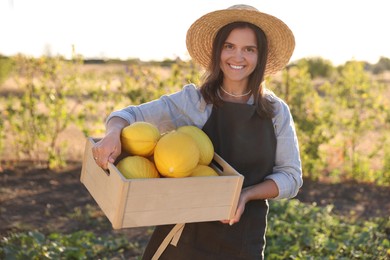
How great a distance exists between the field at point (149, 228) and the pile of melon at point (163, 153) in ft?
6.41

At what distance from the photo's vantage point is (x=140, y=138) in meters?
2.10

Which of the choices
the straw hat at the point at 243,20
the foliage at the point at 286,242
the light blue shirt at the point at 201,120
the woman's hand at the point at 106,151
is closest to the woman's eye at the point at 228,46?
the straw hat at the point at 243,20

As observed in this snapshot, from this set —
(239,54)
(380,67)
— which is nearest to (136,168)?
(239,54)

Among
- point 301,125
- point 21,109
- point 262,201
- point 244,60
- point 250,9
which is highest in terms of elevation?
point 250,9

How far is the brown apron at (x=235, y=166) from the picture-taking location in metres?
2.42

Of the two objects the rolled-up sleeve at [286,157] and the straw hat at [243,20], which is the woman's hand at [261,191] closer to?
the rolled-up sleeve at [286,157]

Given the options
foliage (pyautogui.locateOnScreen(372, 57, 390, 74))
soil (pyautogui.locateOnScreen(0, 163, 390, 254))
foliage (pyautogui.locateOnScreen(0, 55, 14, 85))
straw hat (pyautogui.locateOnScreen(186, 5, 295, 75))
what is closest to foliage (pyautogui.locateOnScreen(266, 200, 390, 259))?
soil (pyautogui.locateOnScreen(0, 163, 390, 254))

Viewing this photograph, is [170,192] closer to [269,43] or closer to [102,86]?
[269,43]

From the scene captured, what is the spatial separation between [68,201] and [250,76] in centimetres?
357

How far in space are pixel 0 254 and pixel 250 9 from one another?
2.29 m

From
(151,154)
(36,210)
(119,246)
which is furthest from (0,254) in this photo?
(151,154)

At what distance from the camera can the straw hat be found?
2445mm

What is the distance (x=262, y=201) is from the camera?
8.16 ft

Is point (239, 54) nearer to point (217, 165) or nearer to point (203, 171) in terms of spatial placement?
point (217, 165)
